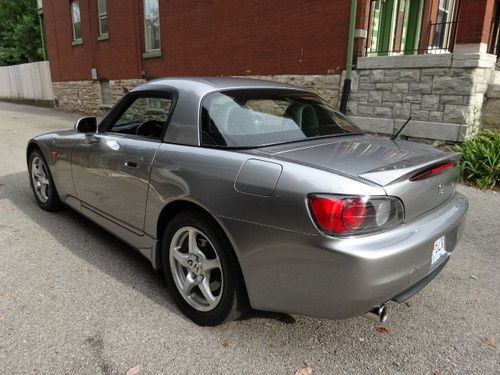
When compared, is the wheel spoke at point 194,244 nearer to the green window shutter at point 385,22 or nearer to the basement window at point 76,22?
the green window shutter at point 385,22

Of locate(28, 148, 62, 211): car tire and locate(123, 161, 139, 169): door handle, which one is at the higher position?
locate(123, 161, 139, 169): door handle

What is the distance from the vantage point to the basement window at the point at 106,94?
1633 cm

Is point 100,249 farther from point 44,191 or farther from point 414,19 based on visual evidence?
point 414,19

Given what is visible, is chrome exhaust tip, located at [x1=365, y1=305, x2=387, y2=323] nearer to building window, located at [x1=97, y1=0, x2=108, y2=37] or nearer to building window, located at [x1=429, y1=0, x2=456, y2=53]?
building window, located at [x1=429, y1=0, x2=456, y2=53]

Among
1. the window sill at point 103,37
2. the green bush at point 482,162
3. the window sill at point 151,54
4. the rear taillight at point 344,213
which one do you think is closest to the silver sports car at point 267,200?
the rear taillight at point 344,213

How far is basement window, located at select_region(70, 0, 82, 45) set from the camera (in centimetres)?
1733

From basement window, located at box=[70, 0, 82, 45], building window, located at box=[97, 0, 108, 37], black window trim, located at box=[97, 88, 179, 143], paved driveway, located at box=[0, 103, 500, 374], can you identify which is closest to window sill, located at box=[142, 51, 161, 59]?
building window, located at box=[97, 0, 108, 37]

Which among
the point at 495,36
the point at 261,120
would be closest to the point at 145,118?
the point at 261,120

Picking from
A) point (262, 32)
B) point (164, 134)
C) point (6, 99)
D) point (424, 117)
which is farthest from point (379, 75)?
point (6, 99)

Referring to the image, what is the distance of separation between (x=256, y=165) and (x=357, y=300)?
87 cm

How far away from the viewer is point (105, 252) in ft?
12.4

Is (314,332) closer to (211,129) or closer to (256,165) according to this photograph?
(256,165)

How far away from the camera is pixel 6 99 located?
26.3 metres

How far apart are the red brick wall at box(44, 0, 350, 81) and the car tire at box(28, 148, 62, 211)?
229 inches
